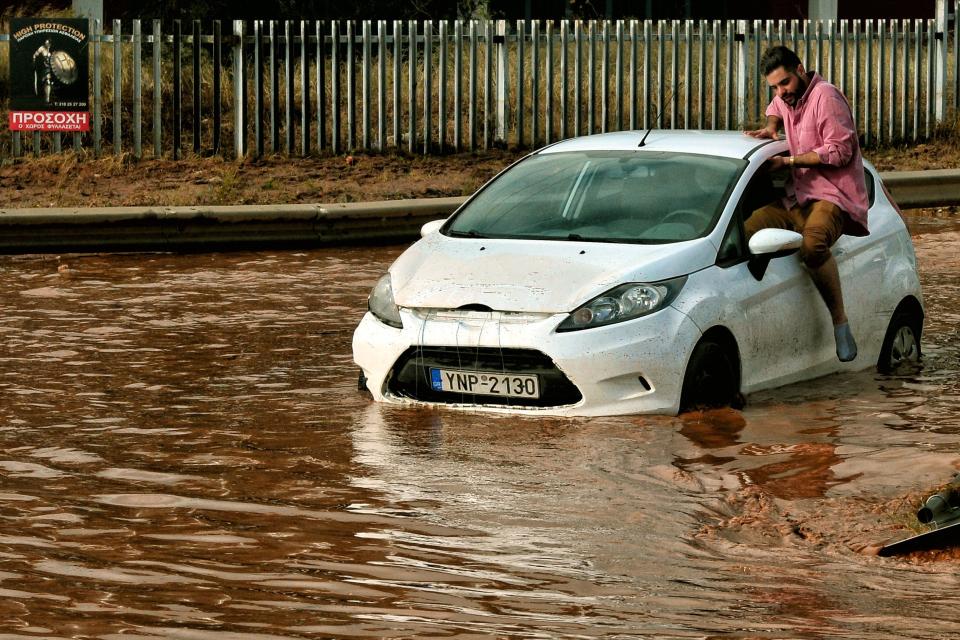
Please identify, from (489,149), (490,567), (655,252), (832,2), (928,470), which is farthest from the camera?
(832,2)

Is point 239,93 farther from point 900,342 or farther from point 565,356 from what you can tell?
point 565,356

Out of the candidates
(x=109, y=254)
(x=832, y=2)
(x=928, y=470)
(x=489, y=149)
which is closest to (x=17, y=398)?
(x=928, y=470)

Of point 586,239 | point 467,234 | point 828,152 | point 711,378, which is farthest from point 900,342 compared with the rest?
point 467,234

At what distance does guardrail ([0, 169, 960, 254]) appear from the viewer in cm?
1465

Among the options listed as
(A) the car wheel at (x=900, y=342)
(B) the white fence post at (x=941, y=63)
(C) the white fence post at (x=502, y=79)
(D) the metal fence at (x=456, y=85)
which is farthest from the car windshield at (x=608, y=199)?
(B) the white fence post at (x=941, y=63)

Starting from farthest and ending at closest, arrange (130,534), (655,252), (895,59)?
(895,59) < (655,252) < (130,534)

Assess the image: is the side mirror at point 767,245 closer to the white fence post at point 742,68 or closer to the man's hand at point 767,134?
the man's hand at point 767,134

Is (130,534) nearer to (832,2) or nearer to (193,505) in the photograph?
(193,505)

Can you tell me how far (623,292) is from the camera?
796 cm

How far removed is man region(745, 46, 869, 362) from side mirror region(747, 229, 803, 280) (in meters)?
0.33

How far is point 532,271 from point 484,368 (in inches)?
20.3

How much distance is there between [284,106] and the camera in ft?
64.5

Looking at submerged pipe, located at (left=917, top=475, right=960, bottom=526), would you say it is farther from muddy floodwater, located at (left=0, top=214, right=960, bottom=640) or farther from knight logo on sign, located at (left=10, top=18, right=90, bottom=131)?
knight logo on sign, located at (left=10, top=18, right=90, bottom=131)

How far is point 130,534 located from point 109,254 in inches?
348
